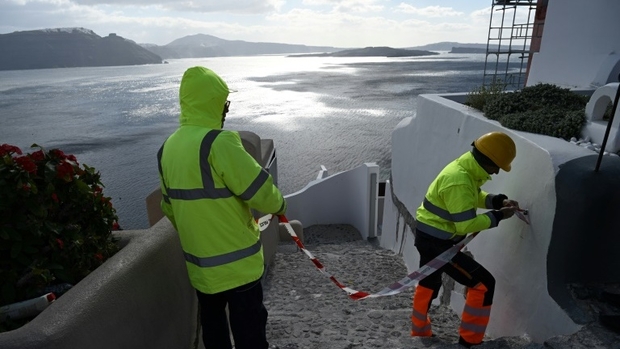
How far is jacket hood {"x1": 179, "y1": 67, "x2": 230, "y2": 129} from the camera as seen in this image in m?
2.51

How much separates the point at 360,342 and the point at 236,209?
Result: 2241 mm

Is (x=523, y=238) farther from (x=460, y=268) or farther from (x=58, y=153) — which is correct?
(x=58, y=153)

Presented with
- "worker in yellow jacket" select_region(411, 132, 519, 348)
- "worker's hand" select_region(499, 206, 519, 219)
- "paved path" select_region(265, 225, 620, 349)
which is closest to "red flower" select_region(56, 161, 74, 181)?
"paved path" select_region(265, 225, 620, 349)

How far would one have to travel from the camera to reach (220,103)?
2.60 meters

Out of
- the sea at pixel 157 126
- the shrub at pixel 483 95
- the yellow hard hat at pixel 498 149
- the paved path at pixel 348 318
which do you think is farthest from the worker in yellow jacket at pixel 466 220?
the sea at pixel 157 126

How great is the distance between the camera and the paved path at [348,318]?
3543 millimetres

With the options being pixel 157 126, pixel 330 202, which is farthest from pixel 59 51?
pixel 330 202

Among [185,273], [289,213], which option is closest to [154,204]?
[185,273]

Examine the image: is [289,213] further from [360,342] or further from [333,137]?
[333,137]

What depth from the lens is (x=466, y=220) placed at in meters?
3.41

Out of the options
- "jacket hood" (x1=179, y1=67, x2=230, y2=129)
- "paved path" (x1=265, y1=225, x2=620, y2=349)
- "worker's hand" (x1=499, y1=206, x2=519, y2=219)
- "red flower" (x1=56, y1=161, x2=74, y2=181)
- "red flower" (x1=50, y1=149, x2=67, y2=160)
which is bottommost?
"paved path" (x1=265, y1=225, x2=620, y2=349)

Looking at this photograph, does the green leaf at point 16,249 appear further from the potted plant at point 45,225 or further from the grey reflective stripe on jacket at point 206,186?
the grey reflective stripe on jacket at point 206,186

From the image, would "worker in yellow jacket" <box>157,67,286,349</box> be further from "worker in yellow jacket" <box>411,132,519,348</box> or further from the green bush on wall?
the green bush on wall

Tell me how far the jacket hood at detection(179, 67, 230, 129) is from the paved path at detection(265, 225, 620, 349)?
2502mm
